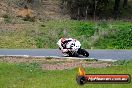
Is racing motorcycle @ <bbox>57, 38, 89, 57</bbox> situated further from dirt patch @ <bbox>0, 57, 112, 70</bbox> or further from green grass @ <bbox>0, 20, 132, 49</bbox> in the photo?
green grass @ <bbox>0, 20, 132, 49</bbox>

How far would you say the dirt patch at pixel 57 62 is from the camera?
68.8 ft

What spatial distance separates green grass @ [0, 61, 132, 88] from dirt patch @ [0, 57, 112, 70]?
2.48 ft

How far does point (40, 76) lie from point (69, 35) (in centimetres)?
1668

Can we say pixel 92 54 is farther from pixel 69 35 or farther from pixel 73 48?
pixel 69 35

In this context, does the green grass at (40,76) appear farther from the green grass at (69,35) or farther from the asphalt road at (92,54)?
the green grass at (69,35)

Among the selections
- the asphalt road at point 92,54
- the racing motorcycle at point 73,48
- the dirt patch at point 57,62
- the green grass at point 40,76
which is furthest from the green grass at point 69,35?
the green grass at point 40,76

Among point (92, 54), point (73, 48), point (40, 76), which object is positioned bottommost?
point (92, 54)

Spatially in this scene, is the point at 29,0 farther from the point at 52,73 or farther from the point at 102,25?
the point at 52,73

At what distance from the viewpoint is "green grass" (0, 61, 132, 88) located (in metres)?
15.3

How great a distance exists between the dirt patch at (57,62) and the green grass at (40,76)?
76 cm

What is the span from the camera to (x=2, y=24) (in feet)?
121

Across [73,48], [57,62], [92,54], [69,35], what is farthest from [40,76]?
[69,35]

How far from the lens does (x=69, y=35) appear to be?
34250 millimetres

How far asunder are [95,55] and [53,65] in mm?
Result: 5573
